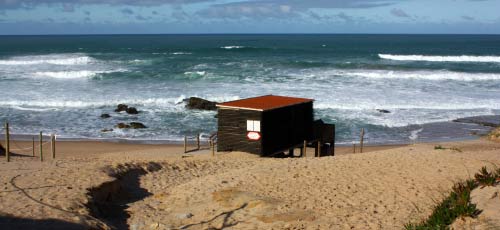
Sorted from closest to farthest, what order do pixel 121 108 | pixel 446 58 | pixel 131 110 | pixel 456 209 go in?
pixel 456 209, pixel 131 110, pixel 121 108, pixel 446 58

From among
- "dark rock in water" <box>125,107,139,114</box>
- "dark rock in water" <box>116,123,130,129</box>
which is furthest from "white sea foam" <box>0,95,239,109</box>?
"dark rock in water" <box>116,123,130,129</box>

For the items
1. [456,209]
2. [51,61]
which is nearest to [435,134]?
[456,209]

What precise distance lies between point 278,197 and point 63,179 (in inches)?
200

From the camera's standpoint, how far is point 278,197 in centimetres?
A: 1287

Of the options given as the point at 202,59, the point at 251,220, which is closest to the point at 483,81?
the point at 202,59

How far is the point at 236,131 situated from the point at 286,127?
178cm

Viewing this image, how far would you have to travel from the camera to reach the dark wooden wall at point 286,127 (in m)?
18.3

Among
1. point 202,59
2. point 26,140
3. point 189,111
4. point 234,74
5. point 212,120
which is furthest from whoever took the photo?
point 202,59

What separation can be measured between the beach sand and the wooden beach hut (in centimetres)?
98

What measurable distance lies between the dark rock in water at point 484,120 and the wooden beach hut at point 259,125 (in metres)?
12.8

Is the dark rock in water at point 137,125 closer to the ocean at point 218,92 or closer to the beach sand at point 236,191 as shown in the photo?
the ocean at point 218,92

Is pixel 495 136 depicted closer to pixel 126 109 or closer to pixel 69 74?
pixel 126 109

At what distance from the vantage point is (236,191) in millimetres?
13078

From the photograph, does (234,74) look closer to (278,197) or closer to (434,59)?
(434,59)
